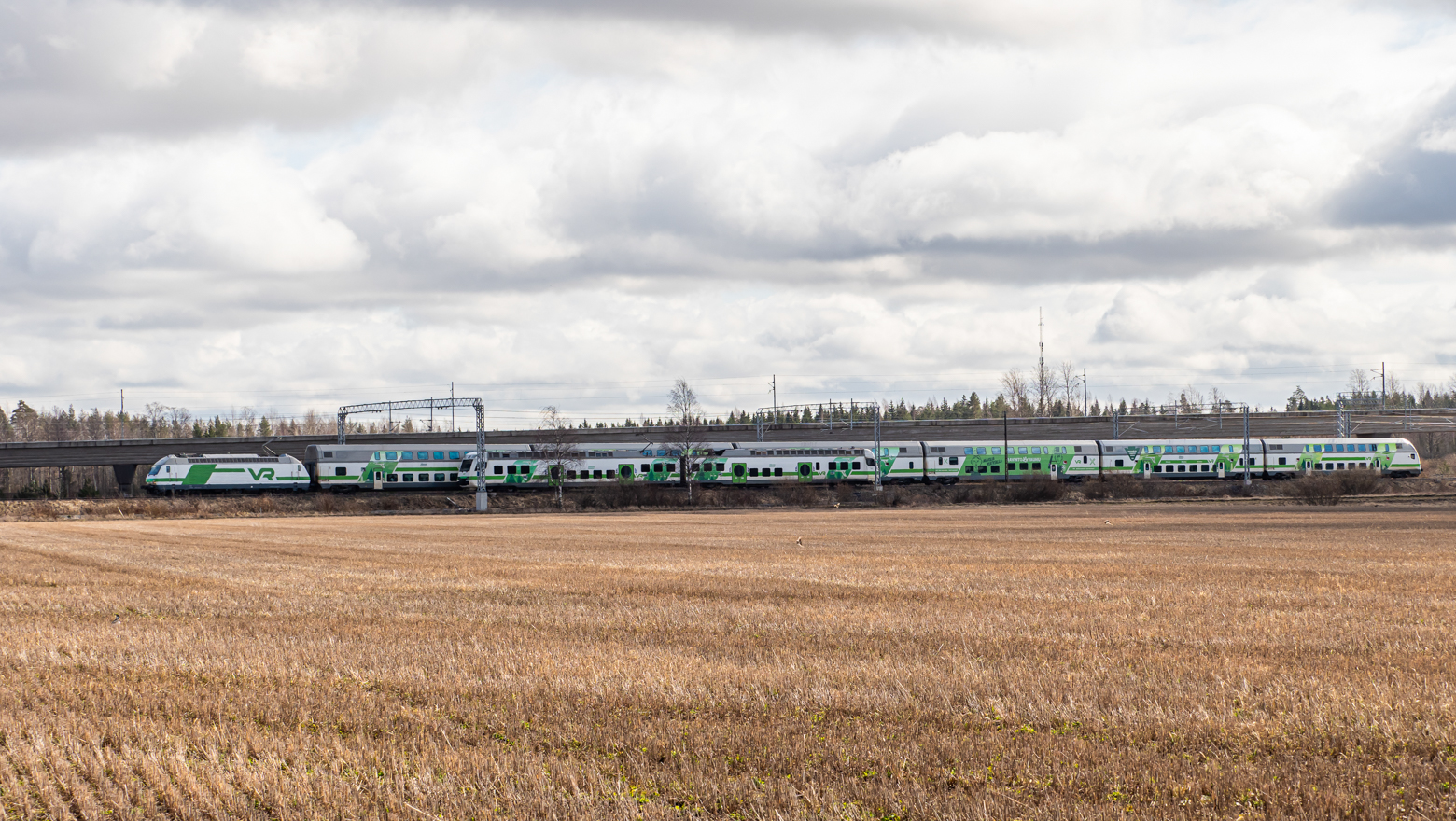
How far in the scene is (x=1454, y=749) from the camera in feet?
28.6

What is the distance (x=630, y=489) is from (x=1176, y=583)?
72199 millimetres

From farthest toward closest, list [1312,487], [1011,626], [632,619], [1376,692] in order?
[1312,487] → [632,619] → [1011,626] → [1376,692]

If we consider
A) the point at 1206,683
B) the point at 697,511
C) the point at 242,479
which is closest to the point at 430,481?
the point at 242,479

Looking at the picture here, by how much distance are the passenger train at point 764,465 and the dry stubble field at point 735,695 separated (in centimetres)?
7281

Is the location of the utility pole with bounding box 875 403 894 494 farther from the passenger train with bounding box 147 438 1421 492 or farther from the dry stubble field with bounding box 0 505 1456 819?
the dry stubble field with bounding box 0 505 1456 819

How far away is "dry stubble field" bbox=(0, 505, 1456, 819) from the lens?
795cm

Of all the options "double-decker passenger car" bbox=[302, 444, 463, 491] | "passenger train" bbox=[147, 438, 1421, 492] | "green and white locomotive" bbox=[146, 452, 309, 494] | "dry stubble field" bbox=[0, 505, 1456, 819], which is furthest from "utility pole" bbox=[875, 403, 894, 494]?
"dry stubble field" bbox=[0, 505, 1456, 819]

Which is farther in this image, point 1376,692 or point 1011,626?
point 1011,626

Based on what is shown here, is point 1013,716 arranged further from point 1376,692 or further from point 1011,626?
point 1011,626

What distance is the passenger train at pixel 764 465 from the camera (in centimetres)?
9625

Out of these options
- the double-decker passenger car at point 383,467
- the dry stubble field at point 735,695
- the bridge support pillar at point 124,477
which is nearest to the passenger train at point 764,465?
the double-decker passenger car at point 383,467

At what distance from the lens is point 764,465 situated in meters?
98.5

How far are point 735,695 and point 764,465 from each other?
87.5m

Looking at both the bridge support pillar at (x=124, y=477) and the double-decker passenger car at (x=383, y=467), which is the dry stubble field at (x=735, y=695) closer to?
the double-decker passenger car at (x=383, y=467)
